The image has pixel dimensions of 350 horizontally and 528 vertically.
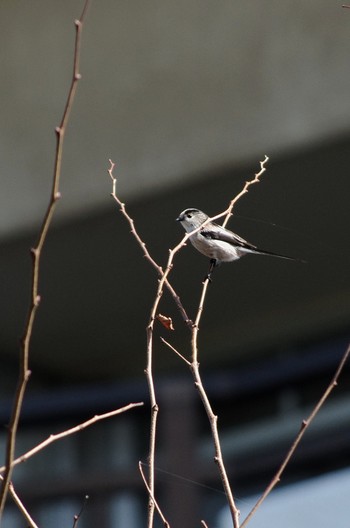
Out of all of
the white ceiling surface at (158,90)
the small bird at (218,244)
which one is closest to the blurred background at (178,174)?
the white ceiling surface at (158,90)

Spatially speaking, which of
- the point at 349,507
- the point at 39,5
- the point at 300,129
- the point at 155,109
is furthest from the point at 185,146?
the point at 349,507

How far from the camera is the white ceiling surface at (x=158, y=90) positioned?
7.84 m

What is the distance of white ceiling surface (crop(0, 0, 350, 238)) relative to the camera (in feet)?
25.7

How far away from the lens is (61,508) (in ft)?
18.4

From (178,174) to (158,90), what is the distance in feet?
2.21

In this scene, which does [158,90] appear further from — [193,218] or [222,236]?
[222,236]

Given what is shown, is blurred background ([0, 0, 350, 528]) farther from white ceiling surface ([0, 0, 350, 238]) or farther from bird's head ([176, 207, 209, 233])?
bird's head ([176, 207, 209, 233])

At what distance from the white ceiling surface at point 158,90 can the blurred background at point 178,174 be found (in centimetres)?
1

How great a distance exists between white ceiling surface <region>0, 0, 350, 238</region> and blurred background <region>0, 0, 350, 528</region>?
12 millimetres

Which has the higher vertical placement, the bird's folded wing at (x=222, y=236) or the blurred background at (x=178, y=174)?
the blurred background at (x=178, y=174)

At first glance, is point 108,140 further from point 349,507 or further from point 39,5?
point 349,507

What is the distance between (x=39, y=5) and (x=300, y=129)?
256 centimetres

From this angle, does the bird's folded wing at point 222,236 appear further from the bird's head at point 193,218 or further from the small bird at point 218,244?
the bird's head at point 193,218

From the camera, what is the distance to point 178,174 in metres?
8.33
